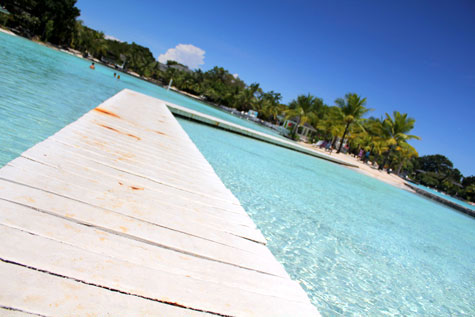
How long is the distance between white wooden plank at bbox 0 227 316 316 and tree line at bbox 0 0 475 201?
2806 centimetres

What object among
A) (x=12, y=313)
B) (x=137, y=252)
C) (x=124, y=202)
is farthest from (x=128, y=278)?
(x=124, y=202)

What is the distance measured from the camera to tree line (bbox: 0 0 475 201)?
2736cm

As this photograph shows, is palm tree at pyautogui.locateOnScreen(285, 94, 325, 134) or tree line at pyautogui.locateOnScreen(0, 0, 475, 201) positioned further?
palm tree at pyautogui.locateOnScreen(285, 94, 325, 134)

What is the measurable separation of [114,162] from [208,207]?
101cm

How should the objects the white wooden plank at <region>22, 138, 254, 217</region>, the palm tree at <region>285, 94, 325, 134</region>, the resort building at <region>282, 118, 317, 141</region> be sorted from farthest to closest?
the resort building at <region>282, 118, 317, 141</region> → the palm tree at <region>285, 94, 325, 134</region> → the white wooden plank at <region>22, 138, 254, 217</region>

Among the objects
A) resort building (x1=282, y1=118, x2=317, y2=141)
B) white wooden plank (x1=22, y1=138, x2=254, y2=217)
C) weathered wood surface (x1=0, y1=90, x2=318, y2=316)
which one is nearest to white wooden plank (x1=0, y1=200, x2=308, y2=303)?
weathered wood surface (x1=0, y1=90, x2=318, y2=316)

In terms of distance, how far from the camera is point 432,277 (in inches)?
168

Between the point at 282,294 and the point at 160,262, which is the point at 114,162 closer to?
the point at 160,262

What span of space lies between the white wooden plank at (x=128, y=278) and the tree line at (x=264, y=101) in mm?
28056

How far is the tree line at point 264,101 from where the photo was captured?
89.8 feet

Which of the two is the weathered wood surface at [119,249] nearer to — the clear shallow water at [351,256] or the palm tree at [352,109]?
the clear shallow water at [351,256]

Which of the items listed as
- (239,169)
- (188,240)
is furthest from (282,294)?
(239,169)

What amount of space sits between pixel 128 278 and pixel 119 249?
0.21 m

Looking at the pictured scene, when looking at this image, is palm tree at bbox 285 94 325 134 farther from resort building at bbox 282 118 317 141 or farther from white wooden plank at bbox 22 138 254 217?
white wooden plank at bbox 22 138 254 217
